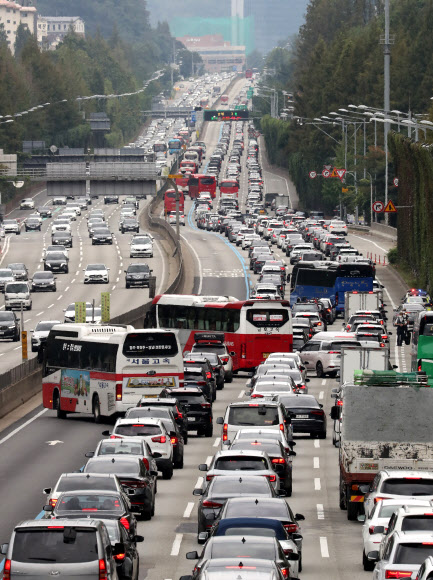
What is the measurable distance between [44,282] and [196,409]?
5817 centimetres

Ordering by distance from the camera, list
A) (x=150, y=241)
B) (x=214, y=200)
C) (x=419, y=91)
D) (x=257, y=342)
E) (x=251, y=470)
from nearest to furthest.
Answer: (x=251, y=470), (x=257, y=342), (x=150, y=241), (x=419, y=91), (x=214, y=200)

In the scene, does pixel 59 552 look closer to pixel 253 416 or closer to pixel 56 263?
pixel 253 416

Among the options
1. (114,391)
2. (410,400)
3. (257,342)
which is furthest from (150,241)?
(410,400)

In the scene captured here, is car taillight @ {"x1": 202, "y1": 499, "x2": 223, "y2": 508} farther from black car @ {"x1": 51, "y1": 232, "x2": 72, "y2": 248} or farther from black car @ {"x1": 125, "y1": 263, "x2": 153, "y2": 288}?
black car @ {"x1": 51, "y1": 232, "x2": 72, "y2": 248}

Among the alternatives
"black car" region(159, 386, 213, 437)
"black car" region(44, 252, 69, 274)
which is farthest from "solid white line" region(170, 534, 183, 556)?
"black car" region(44, 252, 69, 274)

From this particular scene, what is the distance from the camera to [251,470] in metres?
28.3

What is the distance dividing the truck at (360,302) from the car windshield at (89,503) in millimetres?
56243

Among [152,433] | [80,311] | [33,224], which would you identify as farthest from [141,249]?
[152,433]

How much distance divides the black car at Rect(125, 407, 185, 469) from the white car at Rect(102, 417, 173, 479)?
3.43ft

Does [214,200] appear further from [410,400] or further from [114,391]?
[410,400]

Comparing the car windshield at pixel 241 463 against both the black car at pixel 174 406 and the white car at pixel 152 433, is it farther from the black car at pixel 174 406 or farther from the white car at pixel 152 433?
the black car at pixel 174 406

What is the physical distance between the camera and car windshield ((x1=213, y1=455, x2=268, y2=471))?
2845 centimetres

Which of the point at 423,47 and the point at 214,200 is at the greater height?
the point at 423,47

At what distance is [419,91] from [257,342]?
107 metres
